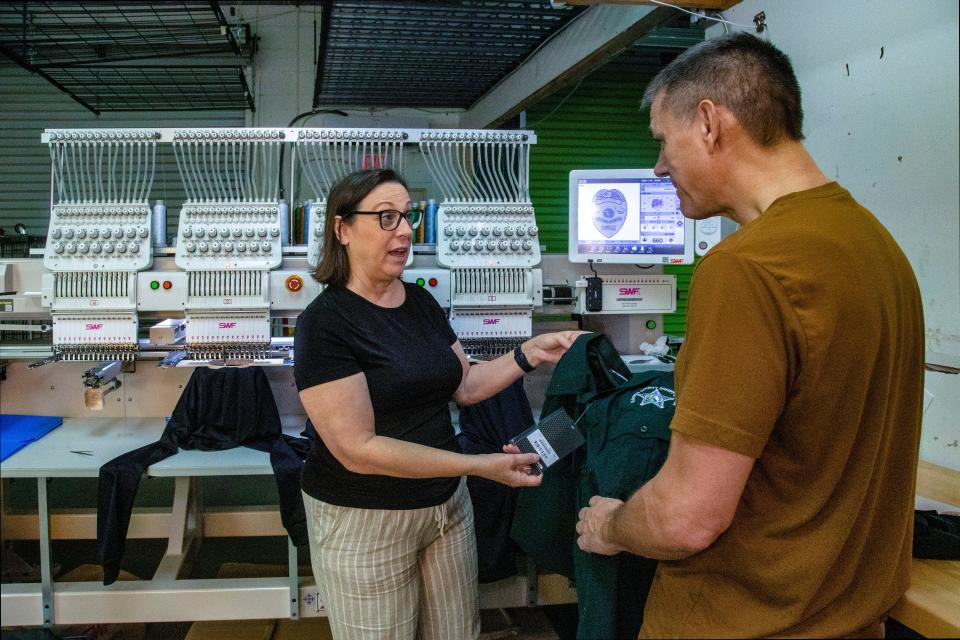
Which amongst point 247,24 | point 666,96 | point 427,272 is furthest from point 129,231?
point 247,24

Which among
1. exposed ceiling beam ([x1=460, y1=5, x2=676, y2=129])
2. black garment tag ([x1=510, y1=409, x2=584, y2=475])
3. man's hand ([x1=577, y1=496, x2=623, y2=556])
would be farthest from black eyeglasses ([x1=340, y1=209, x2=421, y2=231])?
exposed ceiling beam ([x1=460, y1=5, x2=676, y2=129])

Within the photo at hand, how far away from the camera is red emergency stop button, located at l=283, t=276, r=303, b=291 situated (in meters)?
2.54

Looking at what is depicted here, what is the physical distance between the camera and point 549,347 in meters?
1.95

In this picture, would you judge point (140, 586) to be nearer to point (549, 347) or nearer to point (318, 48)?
point (549, 347)

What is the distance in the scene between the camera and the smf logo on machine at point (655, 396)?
1.62 meters

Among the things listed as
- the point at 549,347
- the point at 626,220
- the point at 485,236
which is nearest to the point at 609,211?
the point at 626,220

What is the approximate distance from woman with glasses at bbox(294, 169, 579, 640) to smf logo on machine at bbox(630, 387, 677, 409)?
0.96 ft

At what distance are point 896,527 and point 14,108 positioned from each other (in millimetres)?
6328

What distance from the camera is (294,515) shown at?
2312 millimetres

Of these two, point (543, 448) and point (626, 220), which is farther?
point (626, 220)

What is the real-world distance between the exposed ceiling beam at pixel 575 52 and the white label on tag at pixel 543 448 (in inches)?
59.4

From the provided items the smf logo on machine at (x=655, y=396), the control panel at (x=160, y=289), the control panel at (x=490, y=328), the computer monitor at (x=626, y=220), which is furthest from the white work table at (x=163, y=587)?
the computer monitor at (x=626, y=220)

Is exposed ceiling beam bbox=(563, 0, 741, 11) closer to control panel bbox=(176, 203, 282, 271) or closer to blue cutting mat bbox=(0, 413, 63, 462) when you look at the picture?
control panel bbox=(176, 203, 282, 271)

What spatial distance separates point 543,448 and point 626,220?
1.26 m
